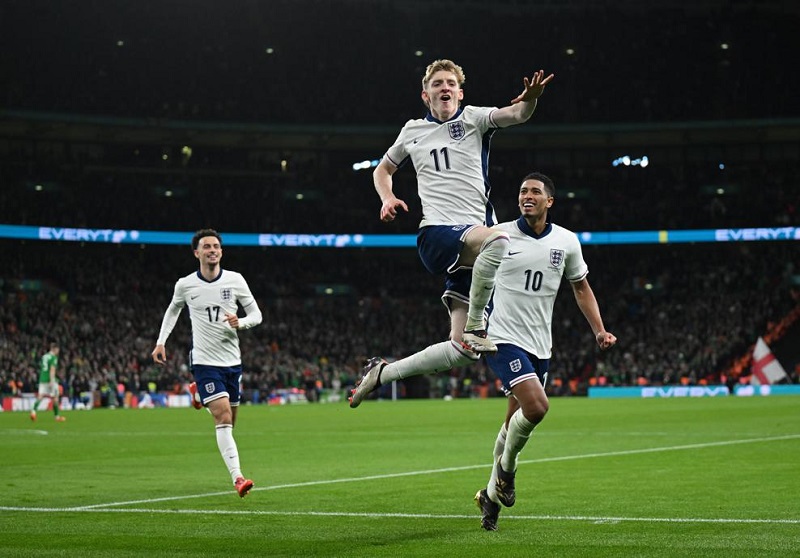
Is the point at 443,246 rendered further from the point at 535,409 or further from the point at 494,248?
the point at 535,409

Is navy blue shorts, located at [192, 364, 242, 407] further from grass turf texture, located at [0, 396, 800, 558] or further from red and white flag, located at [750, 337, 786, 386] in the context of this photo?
red and white flag, located at [750, 337, 786, 386]

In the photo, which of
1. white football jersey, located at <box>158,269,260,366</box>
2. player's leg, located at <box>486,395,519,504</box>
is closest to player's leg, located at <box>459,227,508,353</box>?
player's leg, located at <box>486,395,519,504</box>

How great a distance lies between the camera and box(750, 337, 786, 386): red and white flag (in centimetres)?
5366

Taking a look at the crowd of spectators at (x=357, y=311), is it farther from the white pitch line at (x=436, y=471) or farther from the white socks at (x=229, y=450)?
the white socks at (x=229, y=450)

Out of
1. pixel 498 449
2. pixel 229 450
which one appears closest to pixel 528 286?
pixel 498 449

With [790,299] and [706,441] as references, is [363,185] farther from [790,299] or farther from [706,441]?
[706,441]

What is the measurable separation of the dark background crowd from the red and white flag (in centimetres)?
325

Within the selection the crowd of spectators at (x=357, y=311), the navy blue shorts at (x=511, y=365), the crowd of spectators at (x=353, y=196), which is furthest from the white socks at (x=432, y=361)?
the crowd of spectators at (x=353, y=196)

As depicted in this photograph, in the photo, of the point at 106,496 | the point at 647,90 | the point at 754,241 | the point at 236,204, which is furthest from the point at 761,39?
the point at 106,496

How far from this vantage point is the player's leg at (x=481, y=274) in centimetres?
912

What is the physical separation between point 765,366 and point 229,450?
45.2 metres

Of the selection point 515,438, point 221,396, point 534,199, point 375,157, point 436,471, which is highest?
point 375,157

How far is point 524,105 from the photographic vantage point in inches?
351

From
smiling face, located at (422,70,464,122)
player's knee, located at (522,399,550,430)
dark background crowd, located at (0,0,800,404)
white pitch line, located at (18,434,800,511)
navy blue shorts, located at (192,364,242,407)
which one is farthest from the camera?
dark background crowd, located at (0,0,800,404)
